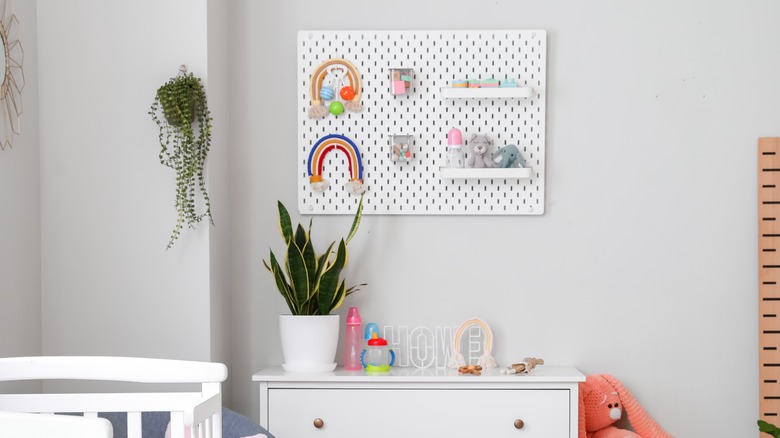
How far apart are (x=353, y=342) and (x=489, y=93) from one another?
3.00ft

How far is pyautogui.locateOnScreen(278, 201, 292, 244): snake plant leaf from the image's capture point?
2.71m

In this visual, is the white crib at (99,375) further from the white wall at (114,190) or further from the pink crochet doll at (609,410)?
the pink crochet doll at (609,410)

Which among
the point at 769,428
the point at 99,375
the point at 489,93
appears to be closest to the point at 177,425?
the point at 99,375

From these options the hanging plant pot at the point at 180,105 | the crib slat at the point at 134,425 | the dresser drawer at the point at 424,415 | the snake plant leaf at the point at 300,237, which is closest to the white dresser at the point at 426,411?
the dresser drawer at the point at 424,415

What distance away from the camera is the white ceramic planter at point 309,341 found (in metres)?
2.65

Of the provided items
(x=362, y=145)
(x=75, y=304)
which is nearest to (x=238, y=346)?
(x=75, y=304)

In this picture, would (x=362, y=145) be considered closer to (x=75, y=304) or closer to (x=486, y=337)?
(x=486, y=337)

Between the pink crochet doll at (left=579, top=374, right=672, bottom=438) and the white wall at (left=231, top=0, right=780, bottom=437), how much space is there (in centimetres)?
10

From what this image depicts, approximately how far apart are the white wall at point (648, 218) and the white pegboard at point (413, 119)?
99 mm

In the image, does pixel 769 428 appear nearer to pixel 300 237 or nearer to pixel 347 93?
pixel 300 237

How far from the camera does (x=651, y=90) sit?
113 inches

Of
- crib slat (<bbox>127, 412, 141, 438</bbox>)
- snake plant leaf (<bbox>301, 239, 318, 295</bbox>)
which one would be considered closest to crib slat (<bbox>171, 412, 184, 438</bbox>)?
crib slat (<bbox>127, 412, 141, 438</bbox>)

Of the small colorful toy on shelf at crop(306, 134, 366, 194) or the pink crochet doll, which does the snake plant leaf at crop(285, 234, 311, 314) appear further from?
the pink crochet doll

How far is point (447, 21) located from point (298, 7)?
0.51 metres
